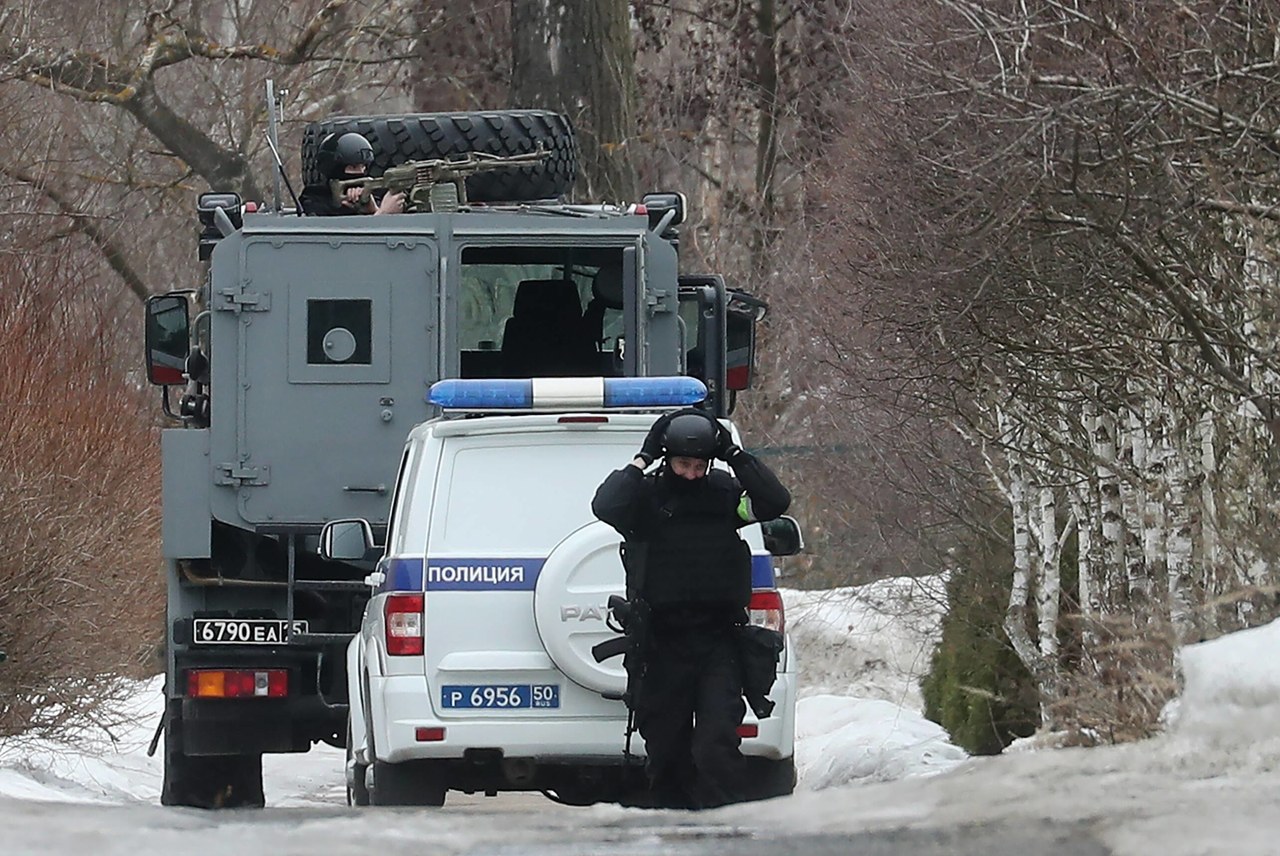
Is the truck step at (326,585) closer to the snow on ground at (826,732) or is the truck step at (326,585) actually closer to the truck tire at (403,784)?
the snow on ground at (826,732)

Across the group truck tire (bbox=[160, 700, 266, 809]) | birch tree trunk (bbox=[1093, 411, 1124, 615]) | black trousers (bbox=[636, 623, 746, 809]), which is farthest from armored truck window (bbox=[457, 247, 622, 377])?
birch tree trunk (bbox=[1093, 411, 1124, 615])

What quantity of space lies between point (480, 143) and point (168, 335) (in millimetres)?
2067

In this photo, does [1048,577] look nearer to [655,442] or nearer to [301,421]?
[301,421]

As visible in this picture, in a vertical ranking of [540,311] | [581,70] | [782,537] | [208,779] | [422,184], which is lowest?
[208,779]

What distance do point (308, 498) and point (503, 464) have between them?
2267 millimetres

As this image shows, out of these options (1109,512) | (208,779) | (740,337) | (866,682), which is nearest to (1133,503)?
(1109,512)

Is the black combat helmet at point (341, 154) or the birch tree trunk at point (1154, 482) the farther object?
the birch tree trunk at point (1154, 482)

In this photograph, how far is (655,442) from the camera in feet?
27.5

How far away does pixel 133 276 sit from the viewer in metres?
25.7

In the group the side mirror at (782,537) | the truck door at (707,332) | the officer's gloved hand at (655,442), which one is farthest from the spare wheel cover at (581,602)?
the truck door at (707,332)

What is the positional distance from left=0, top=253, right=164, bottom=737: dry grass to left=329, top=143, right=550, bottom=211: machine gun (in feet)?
11.6

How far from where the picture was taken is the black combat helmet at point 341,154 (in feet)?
40.3

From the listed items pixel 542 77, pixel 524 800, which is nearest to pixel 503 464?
pixel 524 800

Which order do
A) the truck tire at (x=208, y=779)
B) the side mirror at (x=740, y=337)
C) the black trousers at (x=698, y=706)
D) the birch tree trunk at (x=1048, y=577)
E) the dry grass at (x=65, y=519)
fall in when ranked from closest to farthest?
the black trousers at (x=698, y=706) < the truck tire at (x=208, y=779) < the side mirror at (x=740, y=337) < the dry grass at (x=65, y=519) < the birch tree trunk at (x=1048, y=577)
